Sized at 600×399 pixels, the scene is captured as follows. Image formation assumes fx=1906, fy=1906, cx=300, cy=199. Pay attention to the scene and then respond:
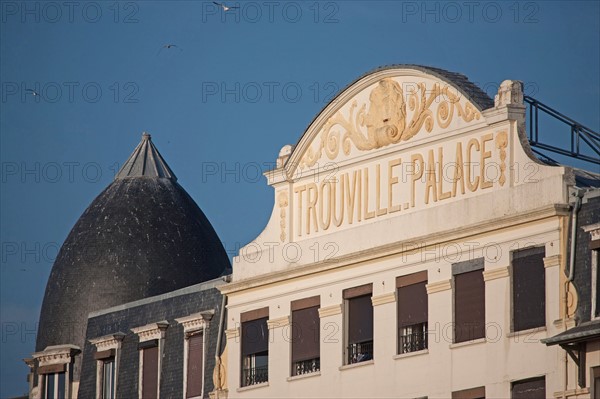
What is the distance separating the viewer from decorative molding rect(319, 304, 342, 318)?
54.2 m

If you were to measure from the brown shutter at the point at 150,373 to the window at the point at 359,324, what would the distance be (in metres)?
8.55

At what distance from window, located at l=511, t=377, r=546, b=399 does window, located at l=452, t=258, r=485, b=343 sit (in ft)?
6.14

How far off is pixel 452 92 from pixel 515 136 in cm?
268

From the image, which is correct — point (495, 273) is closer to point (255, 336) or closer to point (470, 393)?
point (470, 393)

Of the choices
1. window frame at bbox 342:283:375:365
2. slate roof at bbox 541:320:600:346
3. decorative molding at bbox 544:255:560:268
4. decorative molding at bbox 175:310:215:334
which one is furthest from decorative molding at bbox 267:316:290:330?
slate roof at bbox 541:320:600:346

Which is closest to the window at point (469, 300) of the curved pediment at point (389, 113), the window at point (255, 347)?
the curved pediment at point (389, 113)

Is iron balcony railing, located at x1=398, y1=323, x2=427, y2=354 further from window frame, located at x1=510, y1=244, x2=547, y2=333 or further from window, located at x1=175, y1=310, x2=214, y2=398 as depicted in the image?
window, located at x1=175, y1=310, x2=214, y2=398

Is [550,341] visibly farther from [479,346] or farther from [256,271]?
[256,271]

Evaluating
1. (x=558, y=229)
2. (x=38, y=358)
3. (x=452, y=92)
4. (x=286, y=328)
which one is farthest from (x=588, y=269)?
(x=38, y=358)

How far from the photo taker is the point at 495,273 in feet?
164

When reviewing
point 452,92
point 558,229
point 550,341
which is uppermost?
point 452,92

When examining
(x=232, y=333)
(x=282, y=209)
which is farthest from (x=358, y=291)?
(x=232, y=333)

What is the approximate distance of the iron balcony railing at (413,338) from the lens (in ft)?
170

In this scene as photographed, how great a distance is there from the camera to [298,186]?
186 ft
